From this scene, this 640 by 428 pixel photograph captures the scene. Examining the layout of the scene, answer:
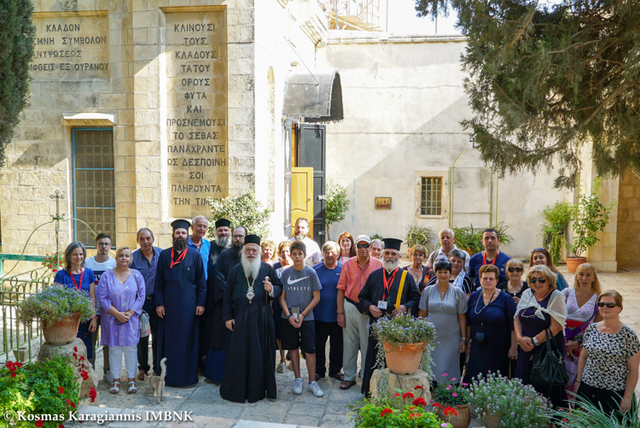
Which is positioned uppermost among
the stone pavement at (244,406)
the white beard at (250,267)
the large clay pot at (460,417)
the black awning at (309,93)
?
the black awning at (309,93)

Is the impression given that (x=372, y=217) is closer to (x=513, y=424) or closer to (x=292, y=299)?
(x=292, y=299)

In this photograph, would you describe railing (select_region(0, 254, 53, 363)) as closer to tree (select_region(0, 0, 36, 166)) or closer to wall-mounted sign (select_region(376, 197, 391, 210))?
tree (select_region(0, 0, 36, 166))

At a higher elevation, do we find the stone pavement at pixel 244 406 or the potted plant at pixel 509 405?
the potted plant at pixel 509 405

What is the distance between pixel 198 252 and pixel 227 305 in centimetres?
79

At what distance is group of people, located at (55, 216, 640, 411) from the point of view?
17.5ft

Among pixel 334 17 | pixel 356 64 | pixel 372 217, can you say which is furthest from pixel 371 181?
pixel 334 17

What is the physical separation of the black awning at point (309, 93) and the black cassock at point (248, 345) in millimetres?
5663

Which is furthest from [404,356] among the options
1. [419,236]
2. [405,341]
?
[419,236]

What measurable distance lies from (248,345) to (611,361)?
3.41 meters

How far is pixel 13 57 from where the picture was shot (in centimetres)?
526

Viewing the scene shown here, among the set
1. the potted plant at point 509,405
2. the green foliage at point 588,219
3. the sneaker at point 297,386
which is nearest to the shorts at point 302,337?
the sneaker at point 297,386

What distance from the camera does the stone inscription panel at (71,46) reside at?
9.66 m

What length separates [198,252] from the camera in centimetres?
635

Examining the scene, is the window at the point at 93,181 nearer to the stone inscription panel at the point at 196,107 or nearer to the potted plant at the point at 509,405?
the stone inscription panel at the point at 196,107
